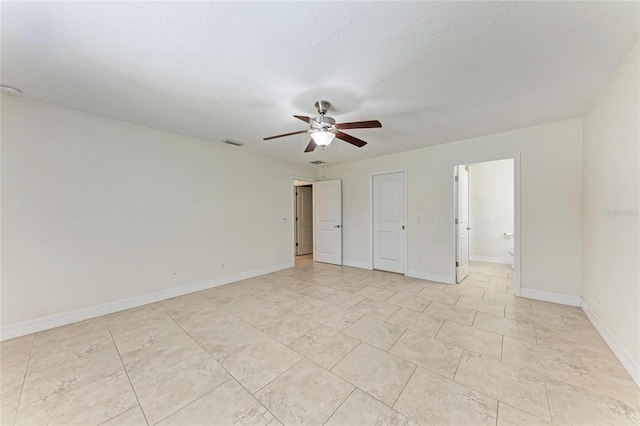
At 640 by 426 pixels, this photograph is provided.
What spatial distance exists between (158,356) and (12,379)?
3.19ft

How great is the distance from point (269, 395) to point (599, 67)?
363 centimetres

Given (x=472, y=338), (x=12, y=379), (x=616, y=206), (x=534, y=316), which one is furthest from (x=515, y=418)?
(x=12, y=379)

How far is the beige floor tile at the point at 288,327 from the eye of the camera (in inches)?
94.3

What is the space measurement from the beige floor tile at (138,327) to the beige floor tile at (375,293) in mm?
2410

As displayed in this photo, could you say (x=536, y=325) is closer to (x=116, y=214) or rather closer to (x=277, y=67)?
(x=277, y=67)

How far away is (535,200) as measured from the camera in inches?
129

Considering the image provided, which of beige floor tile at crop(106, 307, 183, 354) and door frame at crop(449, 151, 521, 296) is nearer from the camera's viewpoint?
beige floor tile at crop(106, 307, 183, 354)

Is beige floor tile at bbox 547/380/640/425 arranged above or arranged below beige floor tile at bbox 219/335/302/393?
above

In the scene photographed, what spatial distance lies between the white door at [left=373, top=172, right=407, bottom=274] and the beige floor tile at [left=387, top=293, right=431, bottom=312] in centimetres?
128

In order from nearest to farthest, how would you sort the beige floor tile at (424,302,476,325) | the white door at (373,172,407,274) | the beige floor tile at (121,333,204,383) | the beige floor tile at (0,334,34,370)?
the beige floor tile at (121,333,204,383), the beige floor tile at (0,334,34,370), the beige floor tile at (424,302,476,325), the white door at (373,172,407,274)

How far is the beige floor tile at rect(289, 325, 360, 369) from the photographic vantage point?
6.66 ft

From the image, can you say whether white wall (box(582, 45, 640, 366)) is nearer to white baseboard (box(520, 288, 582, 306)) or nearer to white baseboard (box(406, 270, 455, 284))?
white baseboard (box(520, 288, 582, 306))

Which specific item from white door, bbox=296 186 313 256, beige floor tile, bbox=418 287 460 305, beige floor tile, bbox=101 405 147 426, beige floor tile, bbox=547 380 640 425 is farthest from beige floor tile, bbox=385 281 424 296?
white door, bbox=296 186 313 256

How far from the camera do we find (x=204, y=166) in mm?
3902
